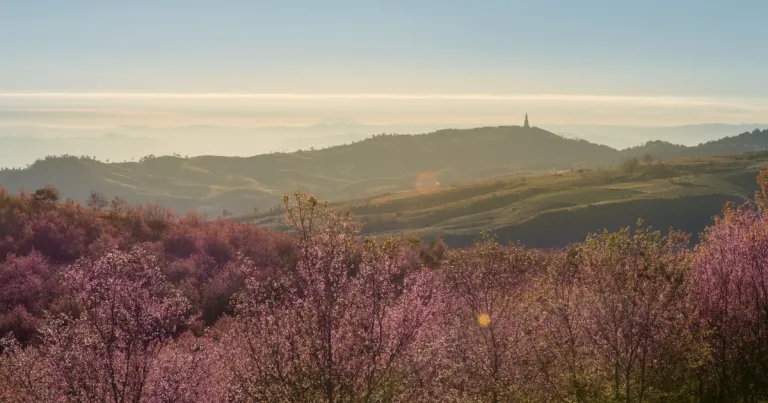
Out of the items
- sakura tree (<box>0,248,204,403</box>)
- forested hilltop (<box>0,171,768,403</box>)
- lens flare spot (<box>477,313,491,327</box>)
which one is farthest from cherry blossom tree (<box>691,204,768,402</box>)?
sakura tree (<box>0,248,204,403</box>)

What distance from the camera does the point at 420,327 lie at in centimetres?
1895

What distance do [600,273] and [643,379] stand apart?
188 inches

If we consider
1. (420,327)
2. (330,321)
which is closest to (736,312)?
(420,327)

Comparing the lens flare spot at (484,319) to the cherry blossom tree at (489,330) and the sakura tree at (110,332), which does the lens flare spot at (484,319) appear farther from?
the sakura tree at (110,332)

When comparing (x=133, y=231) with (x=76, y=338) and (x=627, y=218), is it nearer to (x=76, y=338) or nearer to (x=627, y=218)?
(x=76, y=338)

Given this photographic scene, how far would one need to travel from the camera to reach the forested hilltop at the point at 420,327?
59.1 feet

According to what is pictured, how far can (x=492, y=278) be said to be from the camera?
25984 mm

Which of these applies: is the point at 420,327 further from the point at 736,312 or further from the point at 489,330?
the point at 736,312

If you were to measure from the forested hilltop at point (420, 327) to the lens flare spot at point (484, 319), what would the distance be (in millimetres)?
65

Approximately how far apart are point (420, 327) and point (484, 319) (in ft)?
25.6

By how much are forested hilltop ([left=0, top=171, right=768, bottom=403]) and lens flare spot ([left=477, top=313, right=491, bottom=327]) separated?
7 cm

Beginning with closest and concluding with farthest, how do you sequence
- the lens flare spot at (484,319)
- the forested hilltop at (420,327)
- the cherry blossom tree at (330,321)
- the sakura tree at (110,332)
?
1. the sakura tree at (110,332)
2. the cherry blossom tree at (330,321)
3. the forested hilltop at (420,327)
4. the lens flare spot at (484,319)

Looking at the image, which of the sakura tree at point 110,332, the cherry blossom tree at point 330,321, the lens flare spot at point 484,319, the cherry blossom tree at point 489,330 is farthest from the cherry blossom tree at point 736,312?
the sakura tree at point 110,332

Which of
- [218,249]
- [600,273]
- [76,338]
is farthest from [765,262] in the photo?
[218,249]
